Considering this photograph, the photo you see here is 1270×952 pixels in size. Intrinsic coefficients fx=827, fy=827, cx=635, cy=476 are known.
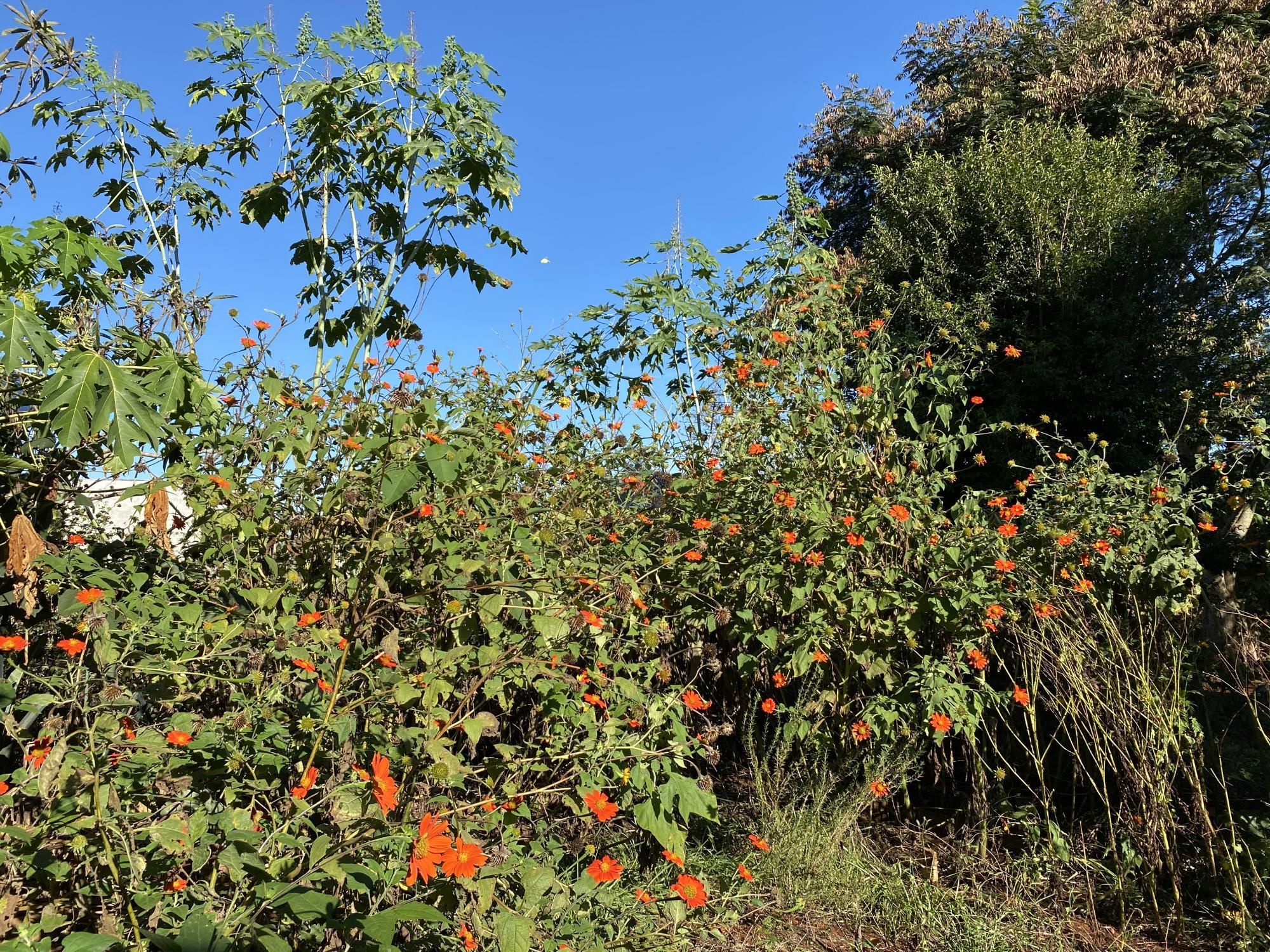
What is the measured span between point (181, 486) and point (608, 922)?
1444mm

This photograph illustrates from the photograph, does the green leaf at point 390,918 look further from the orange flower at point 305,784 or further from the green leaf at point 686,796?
the green leaf at point 686,796

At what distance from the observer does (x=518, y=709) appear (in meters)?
2.59

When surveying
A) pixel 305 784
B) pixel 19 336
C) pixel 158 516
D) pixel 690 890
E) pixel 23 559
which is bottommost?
pixel 690 890

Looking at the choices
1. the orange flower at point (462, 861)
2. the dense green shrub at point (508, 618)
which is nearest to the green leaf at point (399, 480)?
the dense green shrub at point (508, 618)

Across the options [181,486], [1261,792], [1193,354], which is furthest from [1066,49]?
[181,486]

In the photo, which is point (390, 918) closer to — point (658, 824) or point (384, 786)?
point (384, 786)

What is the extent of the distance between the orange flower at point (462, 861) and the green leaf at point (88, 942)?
41cm

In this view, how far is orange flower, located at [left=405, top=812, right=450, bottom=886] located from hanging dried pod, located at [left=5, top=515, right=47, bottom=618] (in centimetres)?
100

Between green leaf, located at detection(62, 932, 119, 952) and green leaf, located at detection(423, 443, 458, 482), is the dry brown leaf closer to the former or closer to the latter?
green leaf, located at detection(423, 443, 458, 482)

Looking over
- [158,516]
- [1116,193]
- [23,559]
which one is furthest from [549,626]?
[1116,193]

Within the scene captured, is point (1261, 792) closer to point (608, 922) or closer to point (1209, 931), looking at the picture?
point (1209, 931)

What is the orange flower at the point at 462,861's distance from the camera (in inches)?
47.6

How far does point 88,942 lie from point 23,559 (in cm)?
95

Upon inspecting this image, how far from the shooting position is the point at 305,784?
144 centimetres
